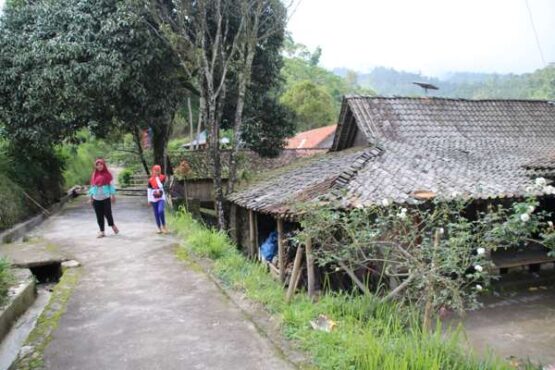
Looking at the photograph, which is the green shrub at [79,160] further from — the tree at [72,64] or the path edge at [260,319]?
the path edge at [260,319]

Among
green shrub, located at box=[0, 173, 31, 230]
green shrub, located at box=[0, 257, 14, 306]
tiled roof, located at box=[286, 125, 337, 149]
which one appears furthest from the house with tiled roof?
tiled roof, located at box=[286, 125, 337, 149]

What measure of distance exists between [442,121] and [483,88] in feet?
231

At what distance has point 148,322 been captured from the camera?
5.48 m

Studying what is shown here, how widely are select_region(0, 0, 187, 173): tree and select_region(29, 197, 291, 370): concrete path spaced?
6.10 meters

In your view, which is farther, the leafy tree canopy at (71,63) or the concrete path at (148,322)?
the leafy tree canopy at (71,63)

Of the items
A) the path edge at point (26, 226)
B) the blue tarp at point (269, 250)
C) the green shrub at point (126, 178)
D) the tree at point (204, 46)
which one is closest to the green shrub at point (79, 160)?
the green shrub at point (126, 178)

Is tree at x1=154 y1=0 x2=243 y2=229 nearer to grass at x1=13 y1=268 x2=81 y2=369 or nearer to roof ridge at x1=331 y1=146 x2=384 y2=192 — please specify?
roof ridge at x1=331 y1=146 x2=384 y2=192

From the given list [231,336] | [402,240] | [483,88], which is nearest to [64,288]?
[231,336]

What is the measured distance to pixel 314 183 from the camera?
424 inches

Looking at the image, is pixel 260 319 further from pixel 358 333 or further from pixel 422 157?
pixel 422 157

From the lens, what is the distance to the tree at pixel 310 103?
37.4 metres

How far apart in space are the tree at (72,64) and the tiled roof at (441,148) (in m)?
5.24

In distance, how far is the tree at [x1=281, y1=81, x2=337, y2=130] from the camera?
123 ft

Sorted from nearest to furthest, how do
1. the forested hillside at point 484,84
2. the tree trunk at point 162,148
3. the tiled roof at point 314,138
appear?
the tree trunk at point 162,148
the tiled roof at point 314,138
the forested hillside at point 484,84
